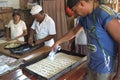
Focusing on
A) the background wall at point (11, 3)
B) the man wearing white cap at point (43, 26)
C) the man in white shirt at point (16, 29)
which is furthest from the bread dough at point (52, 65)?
the background wall at point (11, 3)

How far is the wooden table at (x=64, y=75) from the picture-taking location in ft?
4.49

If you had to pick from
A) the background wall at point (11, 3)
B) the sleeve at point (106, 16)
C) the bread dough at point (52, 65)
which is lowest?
the bread dough at point (52, 65)

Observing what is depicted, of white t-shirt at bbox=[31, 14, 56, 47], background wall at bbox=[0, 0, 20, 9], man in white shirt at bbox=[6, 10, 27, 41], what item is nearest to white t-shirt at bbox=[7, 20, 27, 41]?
man in white shirt at bbox=[6, 10, 27, 41]

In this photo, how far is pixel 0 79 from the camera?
1406 mm

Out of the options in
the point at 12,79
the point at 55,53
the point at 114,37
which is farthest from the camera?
the point at 55,53

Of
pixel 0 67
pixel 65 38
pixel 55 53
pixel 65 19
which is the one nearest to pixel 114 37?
pixel 65 38

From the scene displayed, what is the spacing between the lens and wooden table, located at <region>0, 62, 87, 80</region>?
137cm

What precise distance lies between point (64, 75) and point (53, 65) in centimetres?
20

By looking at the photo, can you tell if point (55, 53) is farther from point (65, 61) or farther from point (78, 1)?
point (78, 1)

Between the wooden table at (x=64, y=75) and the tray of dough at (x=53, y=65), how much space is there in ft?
0.10

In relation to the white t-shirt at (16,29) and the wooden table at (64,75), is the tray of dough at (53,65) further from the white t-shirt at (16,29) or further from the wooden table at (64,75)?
the white t-shirt at (16,29)

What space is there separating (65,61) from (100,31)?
2.01 ft

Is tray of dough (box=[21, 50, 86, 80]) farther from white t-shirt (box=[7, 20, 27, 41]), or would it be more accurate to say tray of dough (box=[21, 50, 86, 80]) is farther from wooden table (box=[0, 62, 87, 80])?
white t-shirt (box=[7, 20, 27, 41])

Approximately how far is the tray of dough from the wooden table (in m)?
0.03
